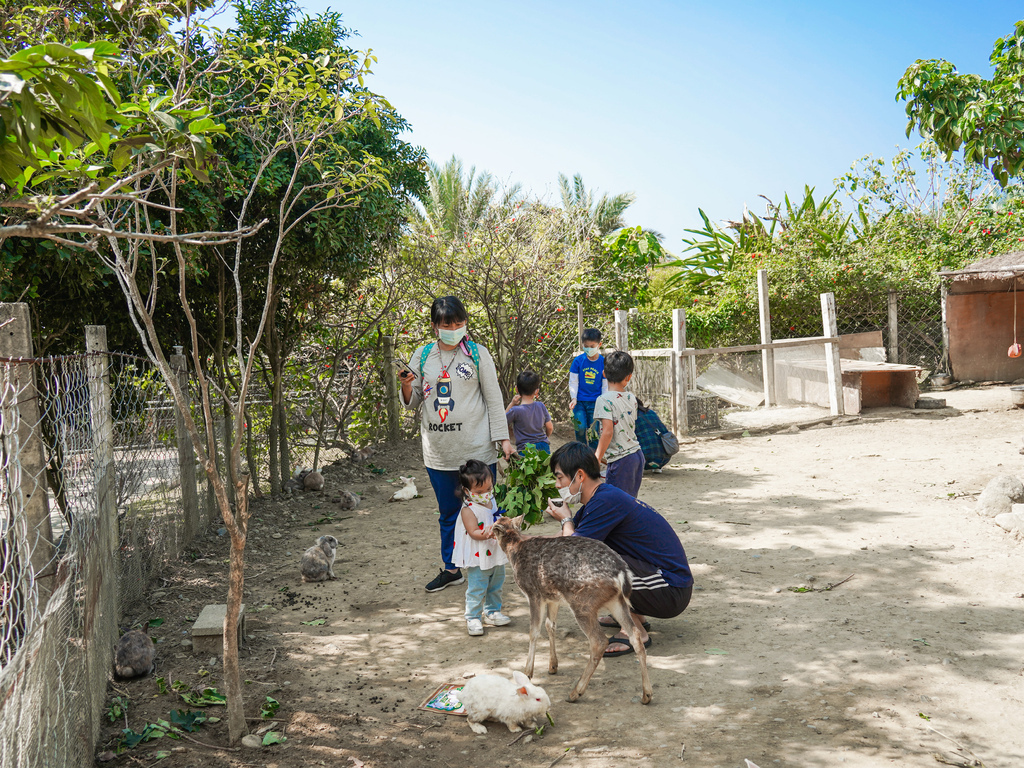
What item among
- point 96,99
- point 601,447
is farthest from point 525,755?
point 96,99

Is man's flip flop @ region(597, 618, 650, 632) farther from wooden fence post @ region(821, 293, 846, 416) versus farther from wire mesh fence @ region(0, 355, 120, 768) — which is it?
wooden fence post @ region(821, 293, 846, 416)

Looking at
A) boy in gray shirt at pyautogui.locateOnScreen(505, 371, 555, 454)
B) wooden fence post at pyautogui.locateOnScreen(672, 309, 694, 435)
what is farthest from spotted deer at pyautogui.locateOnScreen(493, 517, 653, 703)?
wooden fence post at pyautogui.locateOnScreen(672, 309, 694, 435)

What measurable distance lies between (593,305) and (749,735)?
10.3m

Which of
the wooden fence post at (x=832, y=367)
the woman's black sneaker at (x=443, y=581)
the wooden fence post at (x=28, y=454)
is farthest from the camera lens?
the wooden fence post at (x=832, y=367)

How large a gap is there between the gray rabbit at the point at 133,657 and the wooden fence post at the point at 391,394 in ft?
21.2

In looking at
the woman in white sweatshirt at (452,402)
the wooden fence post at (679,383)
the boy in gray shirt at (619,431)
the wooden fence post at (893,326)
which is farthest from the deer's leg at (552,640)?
the wooden fence post at (893,326)

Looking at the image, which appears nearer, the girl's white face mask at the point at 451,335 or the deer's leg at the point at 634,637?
the deer's leg at the point at 634,637

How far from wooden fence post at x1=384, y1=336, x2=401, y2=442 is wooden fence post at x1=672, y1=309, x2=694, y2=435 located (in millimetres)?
4082

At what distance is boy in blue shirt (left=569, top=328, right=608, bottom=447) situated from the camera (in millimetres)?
7176

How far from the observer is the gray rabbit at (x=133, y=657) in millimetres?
3512

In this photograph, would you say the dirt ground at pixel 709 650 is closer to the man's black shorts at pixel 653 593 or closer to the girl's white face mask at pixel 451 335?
the man's black shorts at pixel 653 593

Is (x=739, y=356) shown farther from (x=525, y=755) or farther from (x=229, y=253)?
(x=525, y=755)

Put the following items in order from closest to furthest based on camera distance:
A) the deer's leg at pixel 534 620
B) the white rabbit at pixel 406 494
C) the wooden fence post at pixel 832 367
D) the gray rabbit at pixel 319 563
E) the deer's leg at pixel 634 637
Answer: the deer's leg at pixel 634 637 → the deer's leg at pixel 534 620 → the gray rabbit at pixel 319 563 → the white rabbit at pixel 406 494 → the wooden fence post at pixel 832 367

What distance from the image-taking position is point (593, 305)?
1275 cm
